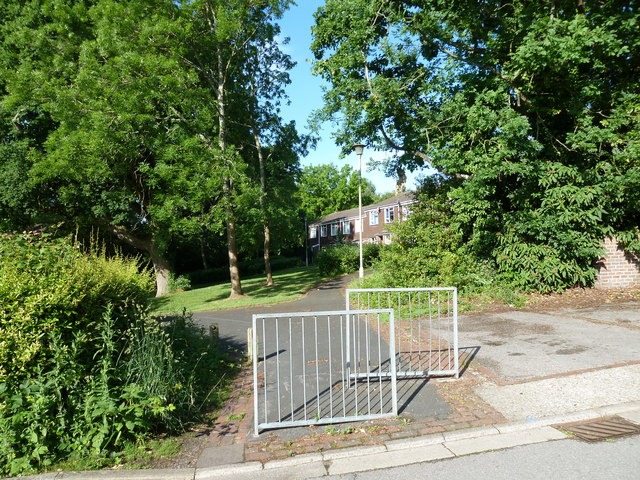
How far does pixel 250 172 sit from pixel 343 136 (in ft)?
18.7

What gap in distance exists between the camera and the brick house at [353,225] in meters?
44.3

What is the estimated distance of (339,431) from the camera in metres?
4.11

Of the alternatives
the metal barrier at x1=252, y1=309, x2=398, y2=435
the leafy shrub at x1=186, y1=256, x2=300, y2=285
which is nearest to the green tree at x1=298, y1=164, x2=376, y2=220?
the leafy shrub at x1=186, y1=256, x2=300, y2=285

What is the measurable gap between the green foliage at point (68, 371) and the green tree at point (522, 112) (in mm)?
9301

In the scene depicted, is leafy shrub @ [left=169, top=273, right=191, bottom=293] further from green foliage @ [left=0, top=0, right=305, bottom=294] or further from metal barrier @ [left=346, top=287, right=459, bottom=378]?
metal barrier @ [left=346, top=287, right=459, bottom=378]

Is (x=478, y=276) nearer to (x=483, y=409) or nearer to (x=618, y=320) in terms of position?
(x=618, y=320)

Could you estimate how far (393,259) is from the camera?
1252 cm

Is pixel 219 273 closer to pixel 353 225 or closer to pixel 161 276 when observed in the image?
pixel 161 276

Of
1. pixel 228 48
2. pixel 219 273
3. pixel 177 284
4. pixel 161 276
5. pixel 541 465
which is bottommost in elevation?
pixel 541 465

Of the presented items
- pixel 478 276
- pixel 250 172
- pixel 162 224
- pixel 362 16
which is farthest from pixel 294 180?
pixel 478 276

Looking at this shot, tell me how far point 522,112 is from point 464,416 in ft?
33.7

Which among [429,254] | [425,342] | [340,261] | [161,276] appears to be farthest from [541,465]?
[161,276]

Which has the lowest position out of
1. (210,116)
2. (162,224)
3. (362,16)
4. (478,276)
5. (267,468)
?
(267,468)

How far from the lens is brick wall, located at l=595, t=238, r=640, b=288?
11.4 metres
